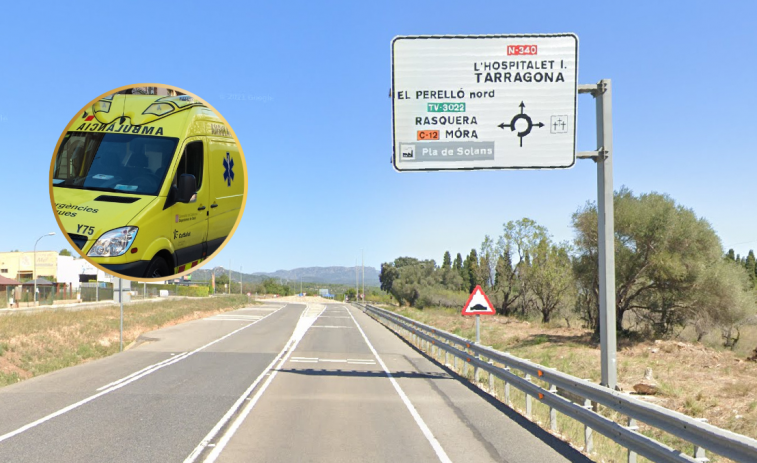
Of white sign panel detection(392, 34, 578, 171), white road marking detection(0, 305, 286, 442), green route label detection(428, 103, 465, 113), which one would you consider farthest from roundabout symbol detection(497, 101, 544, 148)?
white road marking detection(0, 305, 286, 442)

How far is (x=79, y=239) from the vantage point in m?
4.00

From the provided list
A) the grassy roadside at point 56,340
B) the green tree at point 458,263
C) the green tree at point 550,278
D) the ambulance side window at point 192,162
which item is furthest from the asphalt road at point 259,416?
the green tree at point 458,263

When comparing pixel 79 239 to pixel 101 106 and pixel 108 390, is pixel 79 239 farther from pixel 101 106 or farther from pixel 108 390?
pixel 108 390

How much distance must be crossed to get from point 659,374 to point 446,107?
A: 1464 centimetres

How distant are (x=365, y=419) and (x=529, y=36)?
24.4 ft

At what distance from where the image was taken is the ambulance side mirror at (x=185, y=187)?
4078mm

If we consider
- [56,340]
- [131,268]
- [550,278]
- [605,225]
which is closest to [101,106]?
[131,268]

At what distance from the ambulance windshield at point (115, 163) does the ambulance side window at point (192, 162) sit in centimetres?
9

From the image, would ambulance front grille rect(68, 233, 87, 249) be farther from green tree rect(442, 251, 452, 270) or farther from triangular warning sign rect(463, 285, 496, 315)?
green tree rect(442, 251, 452, 270)

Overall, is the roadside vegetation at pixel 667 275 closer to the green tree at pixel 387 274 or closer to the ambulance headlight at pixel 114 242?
the ambulance headlight at pixel 114 242

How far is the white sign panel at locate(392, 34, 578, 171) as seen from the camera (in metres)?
11.1

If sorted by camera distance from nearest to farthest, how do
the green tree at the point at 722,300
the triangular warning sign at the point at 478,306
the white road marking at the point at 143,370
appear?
the white road marking at the point at 143,370, the triangular warning sign at the point at 478,306, the green tree at the point at 722,300

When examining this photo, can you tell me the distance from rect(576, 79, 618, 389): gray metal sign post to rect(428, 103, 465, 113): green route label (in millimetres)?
2177

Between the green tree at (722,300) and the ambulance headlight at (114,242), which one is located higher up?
the ambulance headlight at (114,242)
